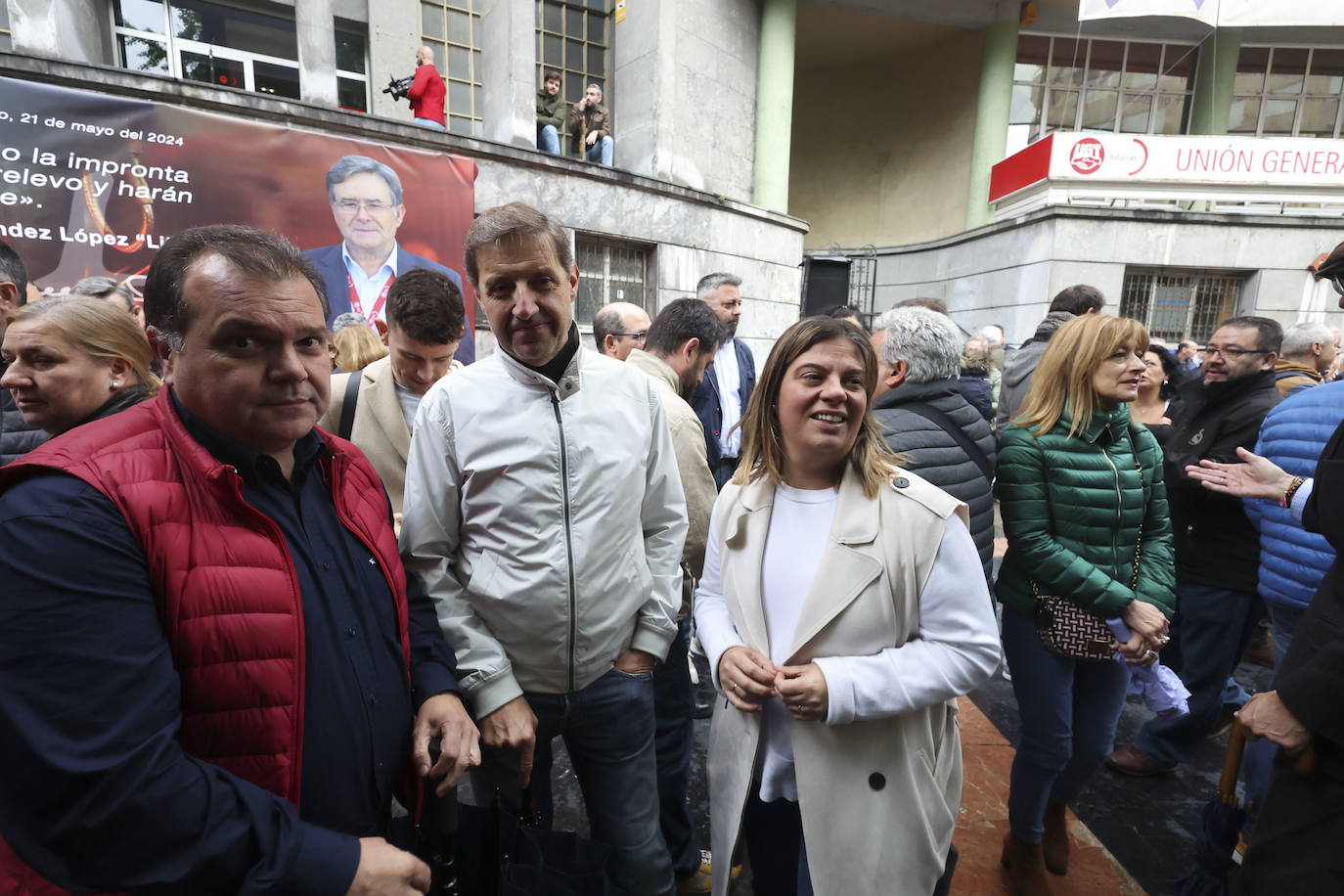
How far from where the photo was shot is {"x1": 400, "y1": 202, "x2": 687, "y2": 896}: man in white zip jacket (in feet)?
5.54

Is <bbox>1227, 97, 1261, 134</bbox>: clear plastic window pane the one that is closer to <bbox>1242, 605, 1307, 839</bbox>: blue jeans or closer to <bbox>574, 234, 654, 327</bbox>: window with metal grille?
<bbox>574, 234, 654, 327</bbox>: window with metal grille

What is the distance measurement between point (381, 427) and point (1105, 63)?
61.7 ft

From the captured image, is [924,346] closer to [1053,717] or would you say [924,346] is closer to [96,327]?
[1053,717]

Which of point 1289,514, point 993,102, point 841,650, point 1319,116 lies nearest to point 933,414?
point 841,650

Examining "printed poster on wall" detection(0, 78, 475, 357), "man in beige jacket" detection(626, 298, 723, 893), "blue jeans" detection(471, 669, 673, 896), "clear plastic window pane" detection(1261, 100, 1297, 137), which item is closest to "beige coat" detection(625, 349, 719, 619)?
"man in beige jacket" detection(626, 298, 723, 893)

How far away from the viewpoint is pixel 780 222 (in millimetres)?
11039

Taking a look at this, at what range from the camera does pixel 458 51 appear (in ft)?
33.1

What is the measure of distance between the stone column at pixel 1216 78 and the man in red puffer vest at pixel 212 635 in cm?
1938

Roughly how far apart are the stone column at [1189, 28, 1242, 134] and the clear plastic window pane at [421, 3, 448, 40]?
16212mm

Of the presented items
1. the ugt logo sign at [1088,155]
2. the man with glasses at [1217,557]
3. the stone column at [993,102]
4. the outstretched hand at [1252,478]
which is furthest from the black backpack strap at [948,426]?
the stone column at [993,102]

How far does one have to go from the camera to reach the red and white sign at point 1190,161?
10.9 metres

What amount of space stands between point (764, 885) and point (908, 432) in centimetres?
149

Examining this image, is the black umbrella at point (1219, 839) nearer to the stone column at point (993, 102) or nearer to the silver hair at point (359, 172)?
the silver hair at point (359, 172)

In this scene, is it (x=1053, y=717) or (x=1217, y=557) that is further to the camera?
(x=1217, y=557)
